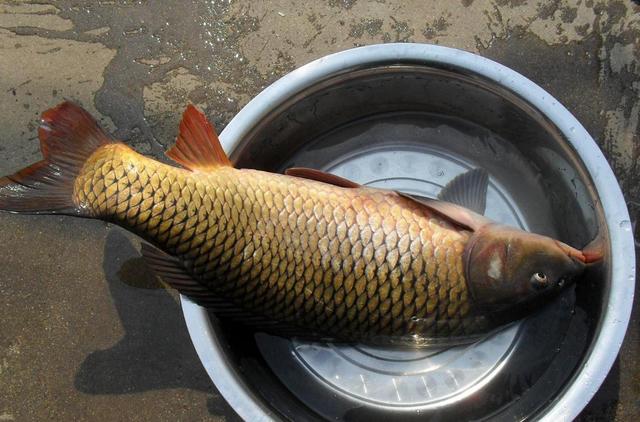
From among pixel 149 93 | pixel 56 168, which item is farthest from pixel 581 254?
pixel 149 93

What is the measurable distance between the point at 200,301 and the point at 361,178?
0.89 meters

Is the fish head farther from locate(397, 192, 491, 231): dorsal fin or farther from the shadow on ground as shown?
the shadow on ground

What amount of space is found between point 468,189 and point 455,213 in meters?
0.26

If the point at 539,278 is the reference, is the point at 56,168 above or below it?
below

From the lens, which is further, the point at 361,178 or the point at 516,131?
the point at 361,178

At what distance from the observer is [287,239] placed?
6.56ft

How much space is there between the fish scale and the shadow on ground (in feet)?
2.15

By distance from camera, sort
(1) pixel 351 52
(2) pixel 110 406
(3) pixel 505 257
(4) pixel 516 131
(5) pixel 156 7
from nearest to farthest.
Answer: (3) pixel 505 257 → (1) pixel 351 52 → (4) pixel 516 131 → (2) pixel 110 406 → (5) pixel 156 7

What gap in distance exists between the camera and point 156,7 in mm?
2791

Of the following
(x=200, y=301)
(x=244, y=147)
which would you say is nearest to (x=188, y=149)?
(x=244, y=147)

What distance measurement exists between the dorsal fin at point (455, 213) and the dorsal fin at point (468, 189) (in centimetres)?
14

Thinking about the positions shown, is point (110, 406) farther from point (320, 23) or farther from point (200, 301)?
point (320, 23)

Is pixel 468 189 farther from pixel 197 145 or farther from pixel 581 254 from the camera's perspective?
pixel 197 145

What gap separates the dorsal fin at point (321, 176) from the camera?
2195 mm
